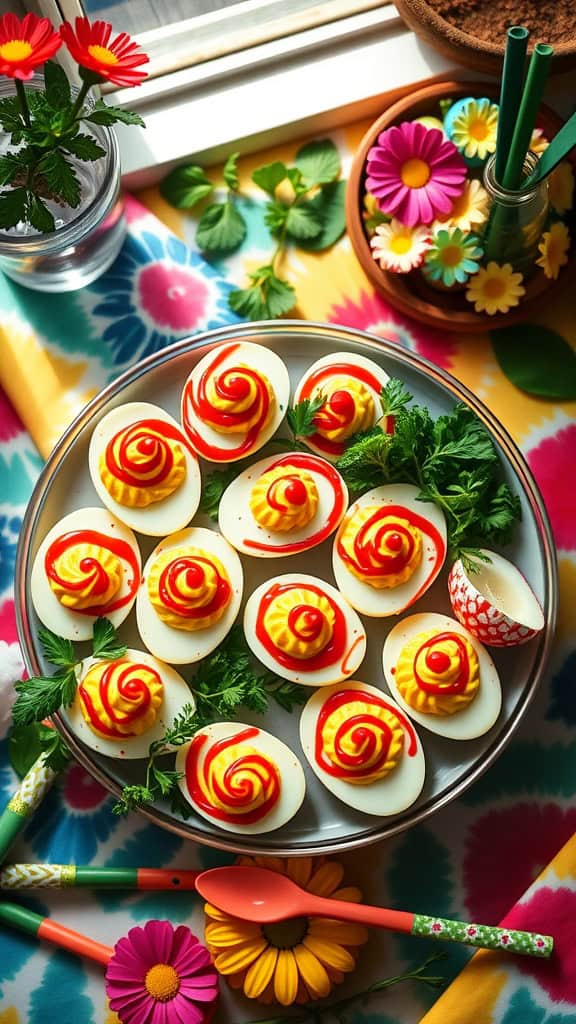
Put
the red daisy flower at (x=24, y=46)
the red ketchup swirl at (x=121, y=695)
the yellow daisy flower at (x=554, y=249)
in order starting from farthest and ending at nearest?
the yellow daisy flower at (x=554, y=249) → the red ketchup swirl at (x=121, y=695) → the red daisy flower at (x=24, y=46)

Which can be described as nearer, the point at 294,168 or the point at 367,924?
the point at 367,924

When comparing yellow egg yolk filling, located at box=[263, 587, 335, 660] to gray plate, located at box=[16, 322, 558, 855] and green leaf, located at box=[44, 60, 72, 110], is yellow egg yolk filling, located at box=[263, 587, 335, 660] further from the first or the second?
green leaf, located at box=[44, 60, 72, 110]

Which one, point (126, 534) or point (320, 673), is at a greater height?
point (126, 534)

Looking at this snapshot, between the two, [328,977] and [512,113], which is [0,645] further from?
[512,113]

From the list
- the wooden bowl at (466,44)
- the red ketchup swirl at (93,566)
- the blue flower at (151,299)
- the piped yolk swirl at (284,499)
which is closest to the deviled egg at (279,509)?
the piped yolk swirl at (284,499)

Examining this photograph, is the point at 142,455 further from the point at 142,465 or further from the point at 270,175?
the point at 270,175

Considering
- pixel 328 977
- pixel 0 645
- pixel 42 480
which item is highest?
pixel 42 480

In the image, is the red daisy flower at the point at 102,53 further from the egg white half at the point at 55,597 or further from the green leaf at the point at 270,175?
the egg white half at the point at 55,597

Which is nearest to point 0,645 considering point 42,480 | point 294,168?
point 42,480
